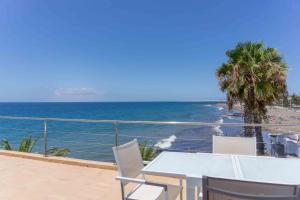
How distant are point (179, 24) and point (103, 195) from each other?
15.8m

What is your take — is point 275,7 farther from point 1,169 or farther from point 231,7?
point 1,169

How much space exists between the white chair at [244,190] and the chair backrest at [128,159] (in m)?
1.04

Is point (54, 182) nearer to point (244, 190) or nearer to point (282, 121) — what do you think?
point (244, 190)

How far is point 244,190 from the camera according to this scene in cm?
124

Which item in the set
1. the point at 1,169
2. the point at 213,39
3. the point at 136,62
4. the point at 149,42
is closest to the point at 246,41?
the point at 1,169

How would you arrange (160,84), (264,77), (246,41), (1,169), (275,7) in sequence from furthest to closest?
1. (160,84)
2. (275,7)
3. (246,41)
4. (264,77)
5. (1,169)

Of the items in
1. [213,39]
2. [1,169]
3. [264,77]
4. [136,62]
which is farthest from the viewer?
[136,62]

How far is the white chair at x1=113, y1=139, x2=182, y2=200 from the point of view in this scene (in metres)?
2.07

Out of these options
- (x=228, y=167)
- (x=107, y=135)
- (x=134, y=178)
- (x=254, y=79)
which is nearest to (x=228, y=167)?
(x=228, y=167)

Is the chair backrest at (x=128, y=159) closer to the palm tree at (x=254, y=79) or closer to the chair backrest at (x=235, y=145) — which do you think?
the chair backrest at (x=235, y=145)

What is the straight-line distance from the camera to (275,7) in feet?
30.7

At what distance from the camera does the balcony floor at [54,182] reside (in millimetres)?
3066

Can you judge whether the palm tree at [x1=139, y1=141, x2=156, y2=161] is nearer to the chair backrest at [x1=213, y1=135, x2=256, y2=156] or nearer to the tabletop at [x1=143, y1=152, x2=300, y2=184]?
the chair backrest at [x1=213, y1=135, x2=256, y2=156]

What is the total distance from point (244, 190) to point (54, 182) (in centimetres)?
316
